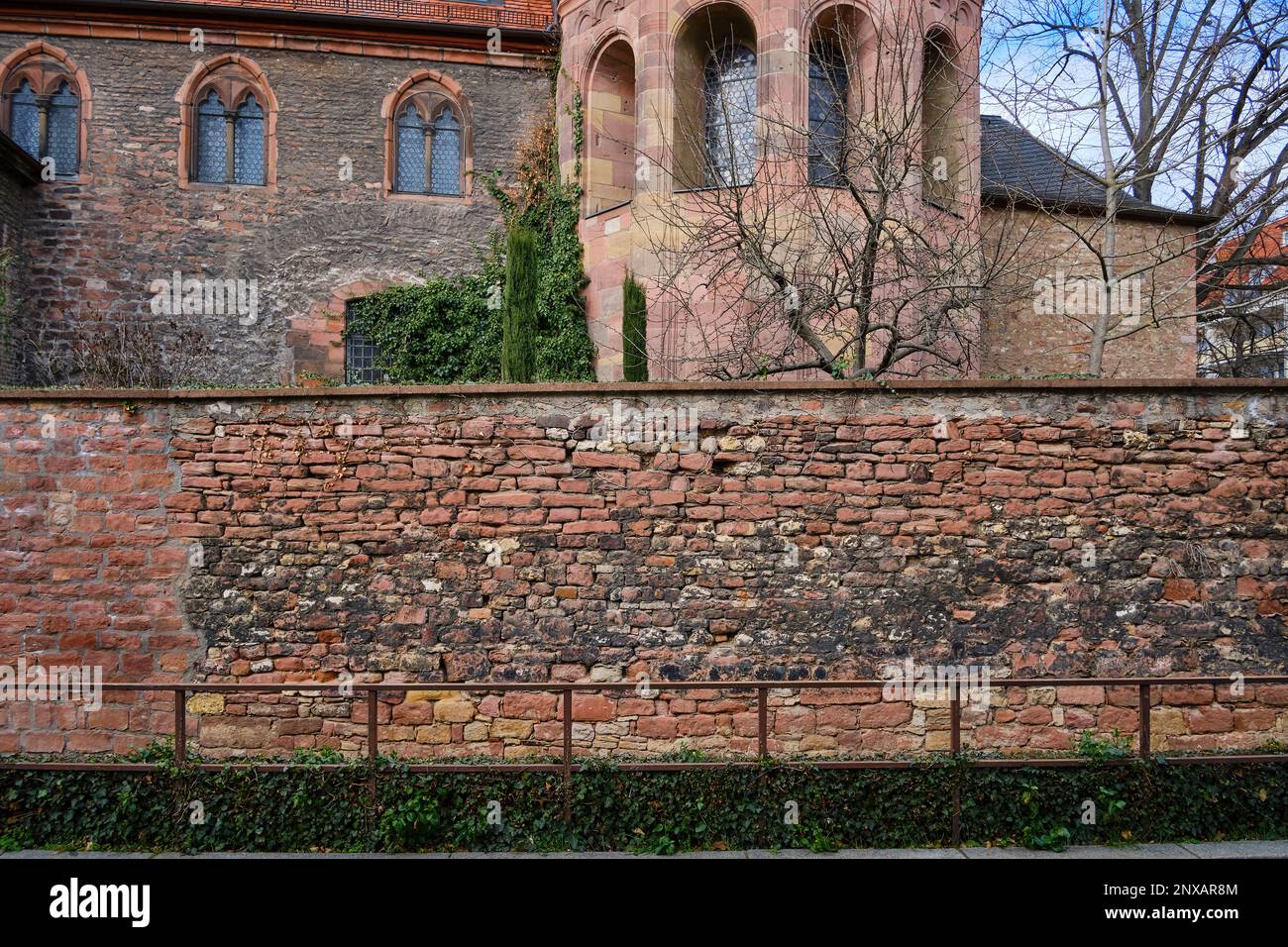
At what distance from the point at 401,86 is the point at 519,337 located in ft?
22.5

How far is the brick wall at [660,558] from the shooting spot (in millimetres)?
7852

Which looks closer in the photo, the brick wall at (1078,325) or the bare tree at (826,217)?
the bare tree at (826,217)

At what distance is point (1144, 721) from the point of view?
6879mm

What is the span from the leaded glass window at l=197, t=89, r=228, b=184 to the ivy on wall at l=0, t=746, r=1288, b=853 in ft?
39.7

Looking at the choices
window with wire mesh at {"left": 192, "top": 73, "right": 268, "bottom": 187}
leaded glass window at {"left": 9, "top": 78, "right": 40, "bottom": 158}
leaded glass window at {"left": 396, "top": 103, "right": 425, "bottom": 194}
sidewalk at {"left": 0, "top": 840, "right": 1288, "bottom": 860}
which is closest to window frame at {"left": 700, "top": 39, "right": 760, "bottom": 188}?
leaded glass window at {"left": 396, "top": 103, "right": 425, "bottom": 194}

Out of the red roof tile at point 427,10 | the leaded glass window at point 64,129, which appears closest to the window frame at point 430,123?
the red roof tile at point 427,10

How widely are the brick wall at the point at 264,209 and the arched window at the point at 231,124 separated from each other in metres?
0.21

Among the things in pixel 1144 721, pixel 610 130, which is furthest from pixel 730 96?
pixel 1144 721

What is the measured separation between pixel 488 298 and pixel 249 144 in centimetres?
503

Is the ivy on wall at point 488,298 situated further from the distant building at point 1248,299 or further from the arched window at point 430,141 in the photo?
the distant building at point 1248,299

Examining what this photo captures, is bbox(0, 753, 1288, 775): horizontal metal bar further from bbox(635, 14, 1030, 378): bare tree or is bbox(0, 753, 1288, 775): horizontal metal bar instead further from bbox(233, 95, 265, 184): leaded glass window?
bbox(233, 95, 265, 184): leaded glass window

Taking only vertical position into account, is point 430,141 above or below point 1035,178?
above

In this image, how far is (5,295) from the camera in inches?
563

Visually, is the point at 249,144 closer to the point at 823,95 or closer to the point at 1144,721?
the point at 823,95
